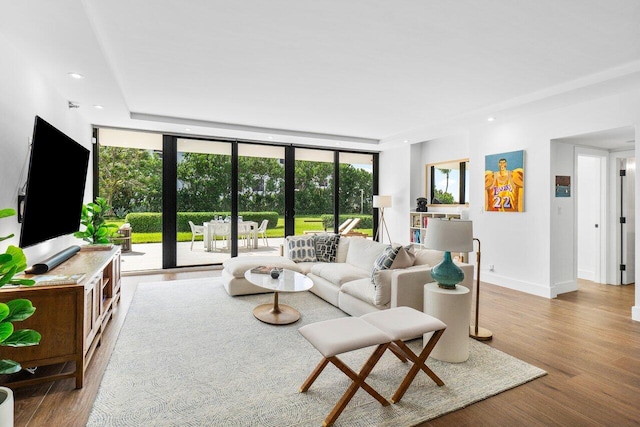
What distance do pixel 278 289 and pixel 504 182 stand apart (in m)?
3.94

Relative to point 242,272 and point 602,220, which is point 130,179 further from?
point 602,220

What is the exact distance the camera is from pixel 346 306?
3822 mm

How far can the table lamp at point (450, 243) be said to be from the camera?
2822 mm

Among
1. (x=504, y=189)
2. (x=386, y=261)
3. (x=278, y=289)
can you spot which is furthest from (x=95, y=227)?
(x=504, y=189)

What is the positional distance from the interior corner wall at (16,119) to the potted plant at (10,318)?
139 cm

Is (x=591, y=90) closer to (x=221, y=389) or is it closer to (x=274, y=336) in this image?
(x=274, y=336)

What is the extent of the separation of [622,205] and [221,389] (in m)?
6.36

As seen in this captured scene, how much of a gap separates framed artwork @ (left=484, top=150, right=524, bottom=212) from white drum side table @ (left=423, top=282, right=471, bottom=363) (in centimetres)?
306

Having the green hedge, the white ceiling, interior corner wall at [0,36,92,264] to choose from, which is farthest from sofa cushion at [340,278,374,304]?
the green hedge

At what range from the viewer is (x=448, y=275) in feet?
9.35

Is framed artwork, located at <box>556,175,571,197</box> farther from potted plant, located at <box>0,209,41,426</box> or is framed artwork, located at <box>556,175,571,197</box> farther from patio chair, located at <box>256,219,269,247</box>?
potted plant, located at <box>0,209,41,426</box>

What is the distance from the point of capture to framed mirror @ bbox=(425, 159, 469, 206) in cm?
672

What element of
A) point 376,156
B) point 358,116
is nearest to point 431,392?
point 358,116

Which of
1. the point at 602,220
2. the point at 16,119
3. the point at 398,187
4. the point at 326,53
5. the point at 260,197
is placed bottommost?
the point at 602,220
